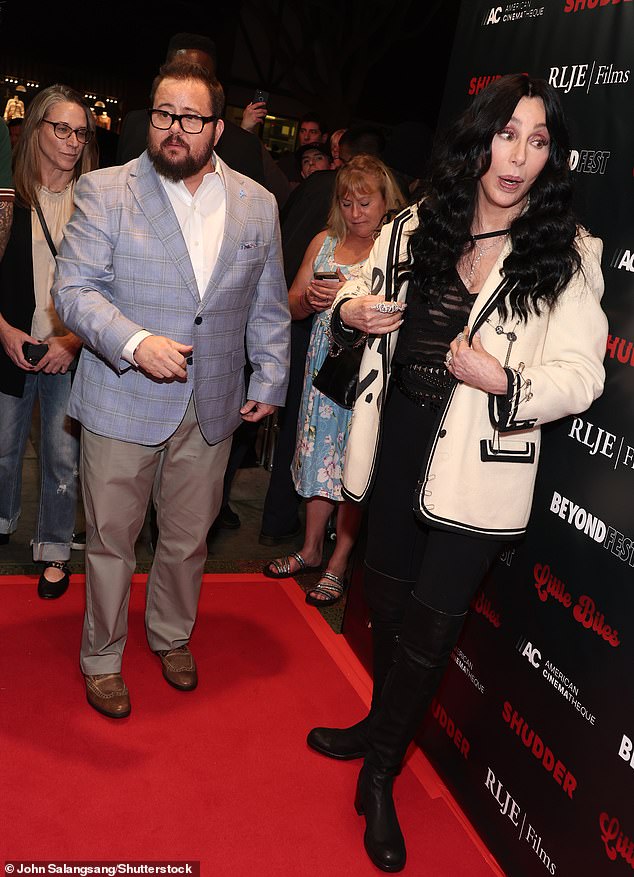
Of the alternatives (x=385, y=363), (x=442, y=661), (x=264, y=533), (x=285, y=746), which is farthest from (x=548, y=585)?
(x=264, y=533)

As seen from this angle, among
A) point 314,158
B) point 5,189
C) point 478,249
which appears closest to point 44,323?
point 5,189

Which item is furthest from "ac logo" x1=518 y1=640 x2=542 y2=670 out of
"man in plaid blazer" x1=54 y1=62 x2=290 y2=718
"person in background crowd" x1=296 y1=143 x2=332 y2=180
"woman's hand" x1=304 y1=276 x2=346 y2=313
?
"person in background crowd" x1=296 y1=143 x2=332 y2=180

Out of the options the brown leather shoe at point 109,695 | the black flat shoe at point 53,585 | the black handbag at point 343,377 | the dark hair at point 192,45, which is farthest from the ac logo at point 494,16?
the black flat shoe at point 53,585

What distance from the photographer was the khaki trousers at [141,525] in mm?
2670

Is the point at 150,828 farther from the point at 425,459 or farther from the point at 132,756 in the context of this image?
the point at 425,459

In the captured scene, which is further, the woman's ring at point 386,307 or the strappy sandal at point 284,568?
the strappy sandal at point 284,568

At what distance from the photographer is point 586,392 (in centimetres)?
198

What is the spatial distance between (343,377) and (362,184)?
113 centimetres

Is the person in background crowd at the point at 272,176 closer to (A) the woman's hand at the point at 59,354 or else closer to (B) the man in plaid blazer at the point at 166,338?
(A) the woman's hand at the point at 59,354

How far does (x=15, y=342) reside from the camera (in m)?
3.25

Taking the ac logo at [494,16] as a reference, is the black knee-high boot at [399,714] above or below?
below

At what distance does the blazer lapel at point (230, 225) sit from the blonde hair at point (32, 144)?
868 mm

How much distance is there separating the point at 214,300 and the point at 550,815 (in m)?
1.73

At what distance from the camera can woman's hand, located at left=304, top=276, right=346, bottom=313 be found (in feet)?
11.2
